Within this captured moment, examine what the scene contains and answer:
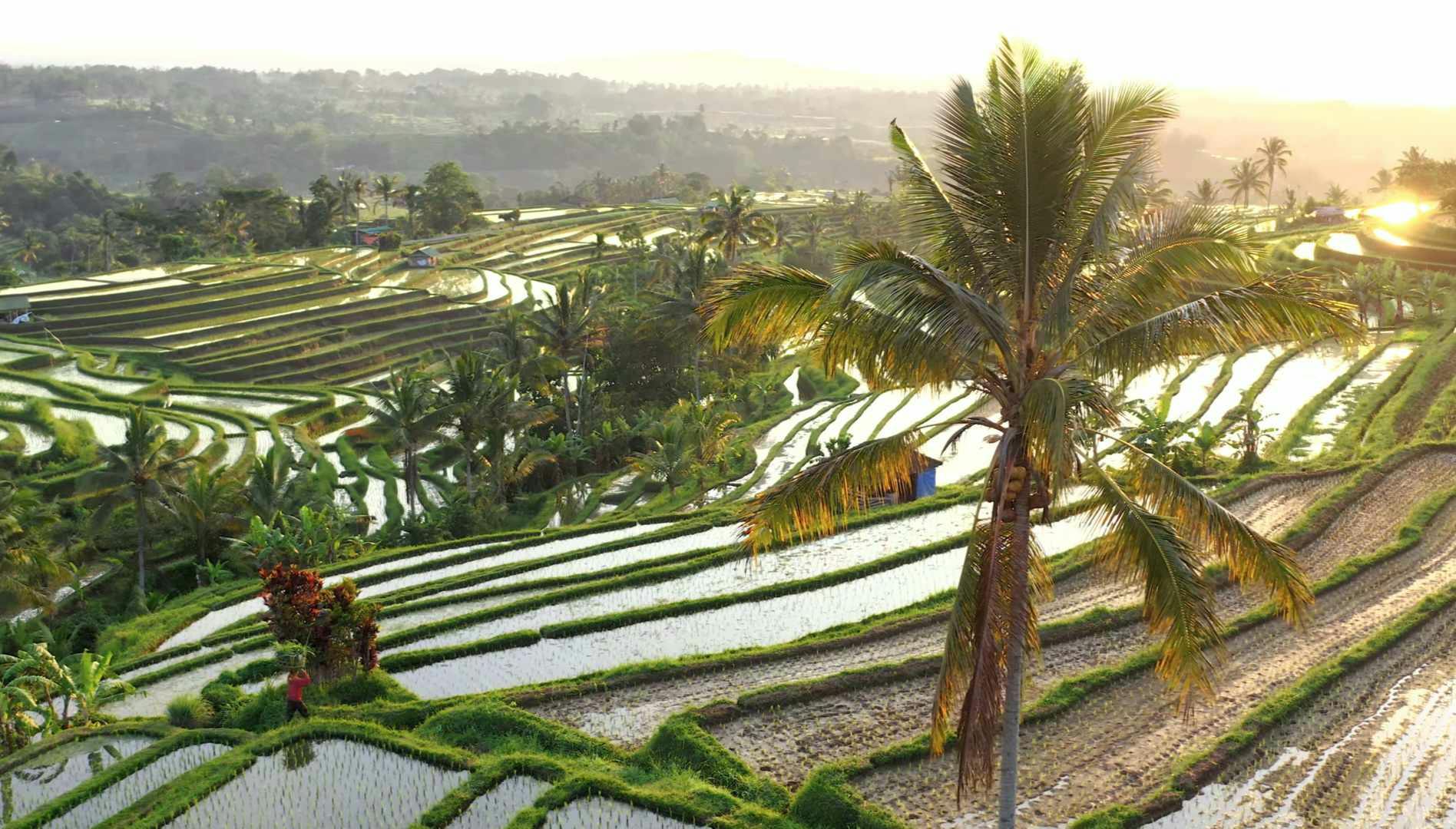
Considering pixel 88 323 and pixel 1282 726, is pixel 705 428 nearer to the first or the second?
pixel 1282 726

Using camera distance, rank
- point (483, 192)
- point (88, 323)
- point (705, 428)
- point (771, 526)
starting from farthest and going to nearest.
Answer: point (483, 192)
point (88, 323)
point (705, 428)
point (771, 526)

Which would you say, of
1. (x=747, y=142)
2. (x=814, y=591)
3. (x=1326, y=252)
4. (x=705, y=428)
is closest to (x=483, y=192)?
(x=747, y=142)

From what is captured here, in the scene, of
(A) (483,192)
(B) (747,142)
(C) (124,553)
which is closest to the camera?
(C) (124,553)

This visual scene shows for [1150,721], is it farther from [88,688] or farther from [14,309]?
[14,309]

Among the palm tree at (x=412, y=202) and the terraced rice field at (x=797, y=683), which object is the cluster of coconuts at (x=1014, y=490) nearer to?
the terraced rice field at (x=797, y=683)

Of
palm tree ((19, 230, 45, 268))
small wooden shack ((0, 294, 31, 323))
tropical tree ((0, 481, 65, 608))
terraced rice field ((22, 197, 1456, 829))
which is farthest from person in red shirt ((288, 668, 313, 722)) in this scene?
palm tree ((19, 230, 45, 268))

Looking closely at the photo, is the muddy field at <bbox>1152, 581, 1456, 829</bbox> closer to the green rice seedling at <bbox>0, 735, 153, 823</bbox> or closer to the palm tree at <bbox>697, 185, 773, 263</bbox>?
the green rice seedling at <bbox>0, 735, 153, 823</bbox>

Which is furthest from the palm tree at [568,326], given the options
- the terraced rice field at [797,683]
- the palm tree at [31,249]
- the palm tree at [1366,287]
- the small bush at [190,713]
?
the palm tree at [31,249]

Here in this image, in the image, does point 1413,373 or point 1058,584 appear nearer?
point 1058,584
